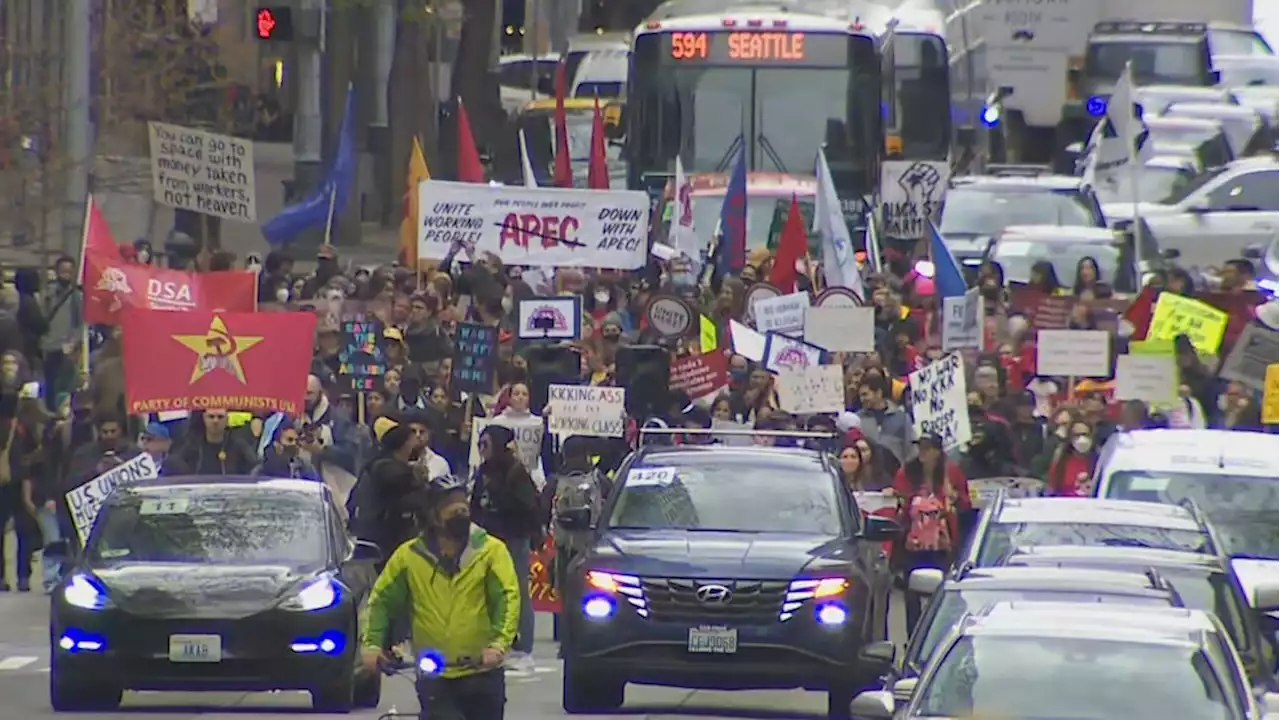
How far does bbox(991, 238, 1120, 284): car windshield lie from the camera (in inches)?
1289

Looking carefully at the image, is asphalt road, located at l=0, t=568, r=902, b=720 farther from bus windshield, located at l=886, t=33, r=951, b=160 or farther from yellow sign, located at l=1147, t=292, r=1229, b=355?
bus windshield, located at l=886, t=33, r=951, b=160

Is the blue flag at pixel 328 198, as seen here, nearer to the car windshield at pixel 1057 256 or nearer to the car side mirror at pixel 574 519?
the car windshield at pixel 1057 256

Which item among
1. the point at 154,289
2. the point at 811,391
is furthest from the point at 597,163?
the point at 811,391

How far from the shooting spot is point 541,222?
2908 cm

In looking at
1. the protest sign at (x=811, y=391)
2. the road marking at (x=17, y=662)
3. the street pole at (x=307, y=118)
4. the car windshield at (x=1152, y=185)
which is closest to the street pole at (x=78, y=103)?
the protest sign at (x=811, y=391)

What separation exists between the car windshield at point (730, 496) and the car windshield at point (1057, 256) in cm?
1480

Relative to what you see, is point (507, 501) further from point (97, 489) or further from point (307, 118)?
point (307, 118)

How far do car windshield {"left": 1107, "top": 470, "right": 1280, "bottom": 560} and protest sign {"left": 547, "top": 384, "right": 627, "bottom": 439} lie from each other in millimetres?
5071

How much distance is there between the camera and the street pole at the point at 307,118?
49.2 metres

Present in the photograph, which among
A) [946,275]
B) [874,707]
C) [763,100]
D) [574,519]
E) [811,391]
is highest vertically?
[763,100]

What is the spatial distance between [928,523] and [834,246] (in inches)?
377

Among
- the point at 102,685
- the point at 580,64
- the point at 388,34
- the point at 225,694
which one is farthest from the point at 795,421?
the point at 388,34

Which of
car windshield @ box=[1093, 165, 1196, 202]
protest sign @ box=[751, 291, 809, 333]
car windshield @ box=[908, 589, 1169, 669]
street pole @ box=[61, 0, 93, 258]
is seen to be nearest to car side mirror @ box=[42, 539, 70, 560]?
car windshield @ box=[908, 589, 1169, 669]

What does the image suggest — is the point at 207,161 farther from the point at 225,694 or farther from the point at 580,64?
the point at 580,64
